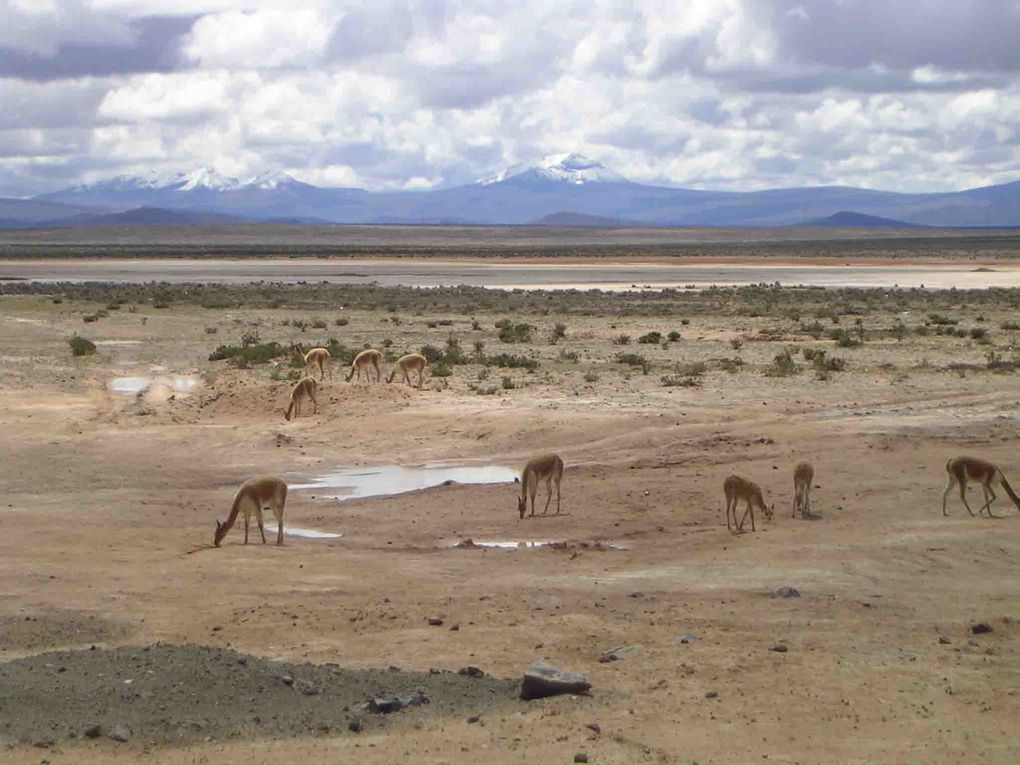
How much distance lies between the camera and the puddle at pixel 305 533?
53.1 ft

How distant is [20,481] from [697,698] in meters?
12.5

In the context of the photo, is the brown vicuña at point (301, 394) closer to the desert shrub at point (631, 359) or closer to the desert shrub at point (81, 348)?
the desert shrub at point (631, 359)

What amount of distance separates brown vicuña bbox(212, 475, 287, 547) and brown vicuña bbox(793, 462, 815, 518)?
633cm

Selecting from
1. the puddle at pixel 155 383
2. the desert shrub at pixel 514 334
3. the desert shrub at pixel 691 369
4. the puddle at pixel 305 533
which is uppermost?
the desert shrub at pixel 514 334

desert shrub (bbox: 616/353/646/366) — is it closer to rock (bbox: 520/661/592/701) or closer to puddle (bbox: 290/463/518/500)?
puddle (bbox: 290/463/518/500)

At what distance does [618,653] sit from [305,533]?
6453 millimetres

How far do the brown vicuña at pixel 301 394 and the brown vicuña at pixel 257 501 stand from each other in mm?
8937

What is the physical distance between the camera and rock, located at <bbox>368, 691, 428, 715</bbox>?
9672 millimetres

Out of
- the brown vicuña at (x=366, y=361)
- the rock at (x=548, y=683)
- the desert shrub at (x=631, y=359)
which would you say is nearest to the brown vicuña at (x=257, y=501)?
the rock at (x=548, y=683)

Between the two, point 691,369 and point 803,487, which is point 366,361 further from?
point 803,487

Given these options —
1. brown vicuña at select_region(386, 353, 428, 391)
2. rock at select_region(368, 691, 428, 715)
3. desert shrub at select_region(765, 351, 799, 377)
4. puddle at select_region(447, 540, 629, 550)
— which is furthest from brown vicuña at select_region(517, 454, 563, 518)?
desert shrub at select_region(765, 351, 799, 377)

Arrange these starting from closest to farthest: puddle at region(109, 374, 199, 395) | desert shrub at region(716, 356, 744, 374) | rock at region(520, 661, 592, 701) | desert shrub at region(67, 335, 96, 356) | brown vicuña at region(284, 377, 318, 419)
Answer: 1. rock at region(520, 661, 592, 701)
2. brown vicuña at region(284, 377, 318, 419)
3. puddle at region(109, 374, 199, 395)
4. desert shrub at region(716, 356, 744, 374)
5. desert shrub at region(67, 335, 96, 356)

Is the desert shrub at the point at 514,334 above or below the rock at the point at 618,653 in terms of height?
above

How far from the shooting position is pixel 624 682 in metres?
10.4
